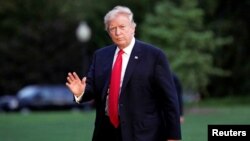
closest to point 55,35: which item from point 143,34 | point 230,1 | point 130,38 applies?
point 143,34

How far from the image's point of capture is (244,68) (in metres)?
47.4

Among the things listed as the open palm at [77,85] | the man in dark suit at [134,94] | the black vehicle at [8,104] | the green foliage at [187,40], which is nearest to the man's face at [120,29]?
the man in dark suit at [134,94]

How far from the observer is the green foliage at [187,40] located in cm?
4347

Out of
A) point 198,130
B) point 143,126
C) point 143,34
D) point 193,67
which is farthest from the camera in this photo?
point 143,34

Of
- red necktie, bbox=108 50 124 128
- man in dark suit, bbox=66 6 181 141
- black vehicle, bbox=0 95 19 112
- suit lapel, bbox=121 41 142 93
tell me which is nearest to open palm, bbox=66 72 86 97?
man in dark suit, bbox=66 6 181 141

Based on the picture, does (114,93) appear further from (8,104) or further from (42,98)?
(8,104)

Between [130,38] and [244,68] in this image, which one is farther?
[244,68]

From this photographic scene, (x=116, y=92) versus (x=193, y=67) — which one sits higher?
(x=116, y=92)

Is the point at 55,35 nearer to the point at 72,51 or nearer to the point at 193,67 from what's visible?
the point at 72,51

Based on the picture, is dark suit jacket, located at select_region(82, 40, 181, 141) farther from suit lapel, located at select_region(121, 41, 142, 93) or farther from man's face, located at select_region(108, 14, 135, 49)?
man's face, located at select_region(108, 14, 135, 49)

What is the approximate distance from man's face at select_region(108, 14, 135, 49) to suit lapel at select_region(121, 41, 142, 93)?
0.41 ft

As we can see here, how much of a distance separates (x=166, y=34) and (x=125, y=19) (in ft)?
121

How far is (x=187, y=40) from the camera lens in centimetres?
4425

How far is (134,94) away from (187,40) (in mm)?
37206
